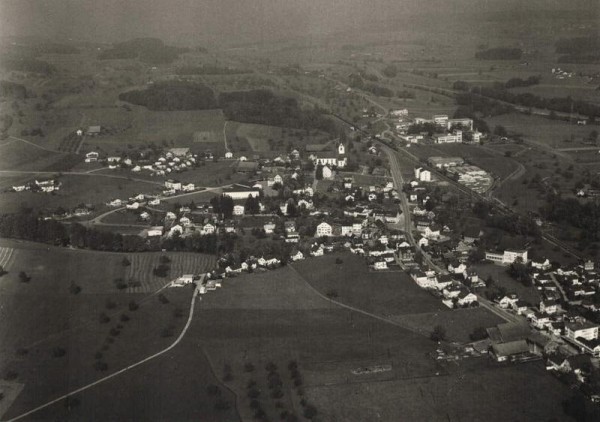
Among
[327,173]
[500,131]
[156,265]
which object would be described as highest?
[156,265]

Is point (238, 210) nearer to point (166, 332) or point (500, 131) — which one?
point (166, 332)

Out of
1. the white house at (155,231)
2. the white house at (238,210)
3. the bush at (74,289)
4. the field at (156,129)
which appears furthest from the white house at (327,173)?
the bush at (74,289)

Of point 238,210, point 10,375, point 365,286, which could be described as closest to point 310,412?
point 10,375

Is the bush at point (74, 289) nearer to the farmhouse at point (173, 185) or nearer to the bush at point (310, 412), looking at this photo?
the bush at point (310, 412)

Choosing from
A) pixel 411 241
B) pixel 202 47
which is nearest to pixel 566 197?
pixel 411 241

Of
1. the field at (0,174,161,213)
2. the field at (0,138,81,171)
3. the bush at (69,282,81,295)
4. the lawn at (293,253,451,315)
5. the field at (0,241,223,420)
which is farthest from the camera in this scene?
the field at (0,138,81,171)

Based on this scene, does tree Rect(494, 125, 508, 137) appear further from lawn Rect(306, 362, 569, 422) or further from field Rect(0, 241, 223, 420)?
lawn Rect(306, 362, 569, 422)

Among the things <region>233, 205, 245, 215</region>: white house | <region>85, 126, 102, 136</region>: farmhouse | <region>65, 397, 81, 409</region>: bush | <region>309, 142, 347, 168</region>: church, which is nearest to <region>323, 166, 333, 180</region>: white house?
<region>309, 142, 347, 168</region>: church

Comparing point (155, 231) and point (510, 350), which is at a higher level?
point (510, 350)

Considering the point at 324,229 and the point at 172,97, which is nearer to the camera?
the point at 324,229
